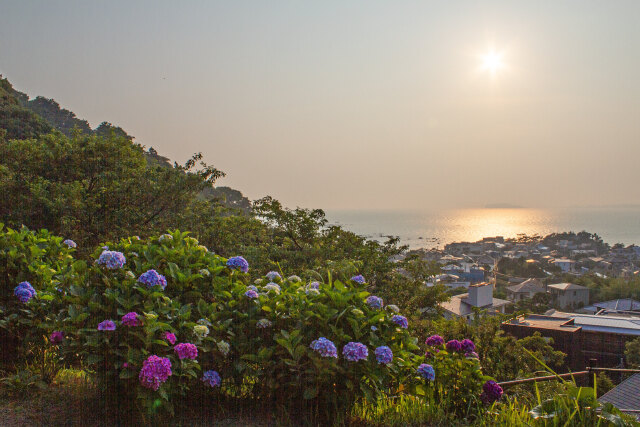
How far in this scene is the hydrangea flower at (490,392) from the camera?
2661mm

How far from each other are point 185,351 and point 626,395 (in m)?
7.70

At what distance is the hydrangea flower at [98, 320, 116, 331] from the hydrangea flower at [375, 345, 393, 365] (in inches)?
55.7

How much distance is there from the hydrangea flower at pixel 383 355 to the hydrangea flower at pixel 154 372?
43.3 inches

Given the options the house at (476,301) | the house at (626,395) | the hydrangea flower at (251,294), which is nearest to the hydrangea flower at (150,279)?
the hydrangea flower at (251,294)

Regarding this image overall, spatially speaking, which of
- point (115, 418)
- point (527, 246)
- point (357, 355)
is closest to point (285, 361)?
point (357, 355)

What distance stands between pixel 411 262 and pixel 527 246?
59383mm

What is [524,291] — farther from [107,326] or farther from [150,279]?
[107,326]

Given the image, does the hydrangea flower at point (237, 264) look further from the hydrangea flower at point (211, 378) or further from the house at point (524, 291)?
the house at point (524, 291)

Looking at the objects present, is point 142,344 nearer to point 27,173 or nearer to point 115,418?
point 115,418

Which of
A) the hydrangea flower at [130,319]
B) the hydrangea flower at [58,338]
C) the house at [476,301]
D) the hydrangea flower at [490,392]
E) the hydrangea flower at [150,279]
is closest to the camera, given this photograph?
the hydrangea flower at [130,319]

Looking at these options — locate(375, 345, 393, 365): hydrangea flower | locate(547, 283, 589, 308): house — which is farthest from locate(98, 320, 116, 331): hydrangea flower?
locate(547, 283, 589, 308): house

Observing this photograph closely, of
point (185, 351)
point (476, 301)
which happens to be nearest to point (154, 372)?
point (185, 351)

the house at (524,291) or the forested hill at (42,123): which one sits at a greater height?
the forested hill at (42,123)

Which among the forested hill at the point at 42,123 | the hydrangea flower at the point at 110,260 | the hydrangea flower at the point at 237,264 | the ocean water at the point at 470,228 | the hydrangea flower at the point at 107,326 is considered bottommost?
the hydrangea flower at the point at 107,326
